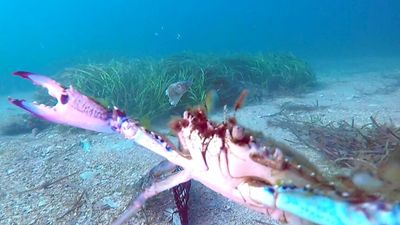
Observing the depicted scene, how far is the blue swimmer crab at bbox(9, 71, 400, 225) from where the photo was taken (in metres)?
1.44

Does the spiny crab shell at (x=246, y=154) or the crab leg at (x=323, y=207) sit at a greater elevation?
the spiny crab shell at (x=246, y=154)

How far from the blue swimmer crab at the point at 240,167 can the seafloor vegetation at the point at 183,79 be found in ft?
16.6

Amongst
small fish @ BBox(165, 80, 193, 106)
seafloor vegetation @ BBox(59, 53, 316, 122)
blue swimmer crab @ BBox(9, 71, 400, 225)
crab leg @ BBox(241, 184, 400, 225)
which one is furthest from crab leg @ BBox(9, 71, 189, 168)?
seafloor vegetation @ BBox(59, 53, 316, 122)

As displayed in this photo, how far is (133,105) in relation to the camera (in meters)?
7.87

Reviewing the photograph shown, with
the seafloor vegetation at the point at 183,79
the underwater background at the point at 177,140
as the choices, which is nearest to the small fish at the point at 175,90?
the underwater background at the point at 177,140

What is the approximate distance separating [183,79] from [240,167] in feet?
23.1

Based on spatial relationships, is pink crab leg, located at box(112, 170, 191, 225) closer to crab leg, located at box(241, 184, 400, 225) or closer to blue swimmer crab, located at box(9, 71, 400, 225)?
blue swimmer crab, located at box(9, 71, 400, 225)

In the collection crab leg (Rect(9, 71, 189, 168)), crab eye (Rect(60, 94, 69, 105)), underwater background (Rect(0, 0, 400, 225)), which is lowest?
underwater background (Rect(0, 0, 400, 225))

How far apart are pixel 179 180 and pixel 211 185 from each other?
0.67ft

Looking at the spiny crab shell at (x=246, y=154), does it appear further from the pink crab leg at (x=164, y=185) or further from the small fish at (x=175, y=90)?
the small fish at (x=175, y=90)

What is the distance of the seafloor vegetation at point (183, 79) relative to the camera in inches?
310

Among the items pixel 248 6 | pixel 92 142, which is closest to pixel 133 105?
pixel 92 142

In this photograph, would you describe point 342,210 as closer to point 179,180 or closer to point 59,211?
point 179,180

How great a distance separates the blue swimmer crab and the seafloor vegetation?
5068 millimetres
